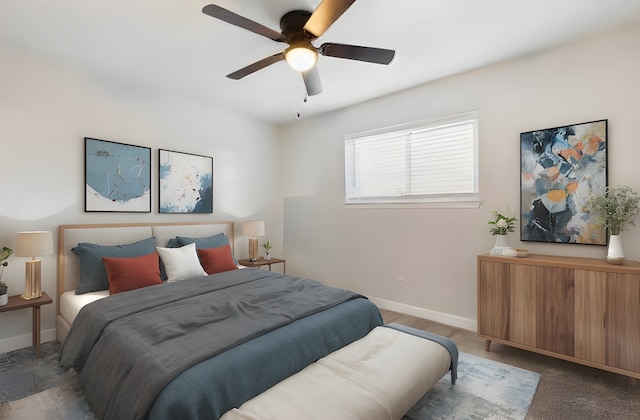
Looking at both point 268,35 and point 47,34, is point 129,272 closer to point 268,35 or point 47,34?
point 47,34

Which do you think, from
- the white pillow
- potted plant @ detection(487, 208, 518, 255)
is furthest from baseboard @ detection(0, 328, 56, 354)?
potted plant @ detection(487, 208, 518, 255)

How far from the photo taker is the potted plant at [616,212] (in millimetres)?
2236

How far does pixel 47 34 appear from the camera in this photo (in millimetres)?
2471

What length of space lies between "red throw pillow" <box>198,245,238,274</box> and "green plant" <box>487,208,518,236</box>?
278 centimetres

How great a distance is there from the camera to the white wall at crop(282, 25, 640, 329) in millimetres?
2463

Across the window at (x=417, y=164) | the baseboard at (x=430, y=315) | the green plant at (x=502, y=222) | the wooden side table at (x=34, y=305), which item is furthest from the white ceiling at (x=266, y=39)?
the baseboard at (x=430, y=315)

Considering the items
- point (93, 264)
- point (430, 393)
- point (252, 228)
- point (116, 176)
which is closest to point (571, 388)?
point (430, 393)

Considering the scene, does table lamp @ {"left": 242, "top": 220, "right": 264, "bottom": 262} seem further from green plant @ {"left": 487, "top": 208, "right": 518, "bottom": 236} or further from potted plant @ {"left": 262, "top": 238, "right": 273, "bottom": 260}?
green plant @ {"left": 487, "top": 208, "right": 518, "bottom": 236}

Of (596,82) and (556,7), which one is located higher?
(556,7)

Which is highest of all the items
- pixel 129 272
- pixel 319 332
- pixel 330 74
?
pixel 330 74

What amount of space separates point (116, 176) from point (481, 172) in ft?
12.6

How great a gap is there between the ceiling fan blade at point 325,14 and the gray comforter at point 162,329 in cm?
186

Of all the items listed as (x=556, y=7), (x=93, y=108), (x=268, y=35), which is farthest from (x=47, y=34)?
(x=556, y=7)

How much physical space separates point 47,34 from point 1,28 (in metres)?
0.30
